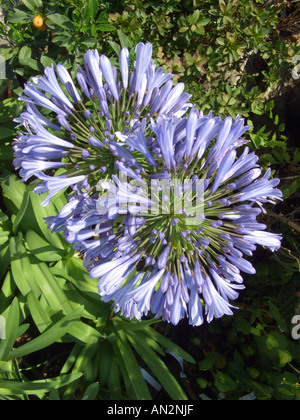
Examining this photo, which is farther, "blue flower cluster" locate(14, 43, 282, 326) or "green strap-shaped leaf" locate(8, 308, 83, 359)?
"green strap-shaped leaf" locate(8, 308, 83, 359)

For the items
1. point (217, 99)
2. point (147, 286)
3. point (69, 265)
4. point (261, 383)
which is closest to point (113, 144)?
point (147, 286)

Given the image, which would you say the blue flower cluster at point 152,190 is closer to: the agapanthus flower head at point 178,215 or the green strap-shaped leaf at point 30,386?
the agapanthus flower head at point 178,215

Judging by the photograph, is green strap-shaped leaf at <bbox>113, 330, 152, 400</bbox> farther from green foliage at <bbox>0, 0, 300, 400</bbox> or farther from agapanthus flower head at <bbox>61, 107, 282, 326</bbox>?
agapanthus flower head at <bbox>61, 107, 282, 326</bbox>

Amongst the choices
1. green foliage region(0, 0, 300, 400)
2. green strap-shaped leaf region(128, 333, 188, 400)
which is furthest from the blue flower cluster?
green strap-shaped leaf region(128, 333, 188, 400)

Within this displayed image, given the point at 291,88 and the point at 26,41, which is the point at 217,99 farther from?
the point at 26,41

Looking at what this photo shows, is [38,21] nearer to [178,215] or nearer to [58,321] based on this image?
[178,215]

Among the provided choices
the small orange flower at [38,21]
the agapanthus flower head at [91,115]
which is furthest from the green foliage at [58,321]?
the small orange flower at [38,21]

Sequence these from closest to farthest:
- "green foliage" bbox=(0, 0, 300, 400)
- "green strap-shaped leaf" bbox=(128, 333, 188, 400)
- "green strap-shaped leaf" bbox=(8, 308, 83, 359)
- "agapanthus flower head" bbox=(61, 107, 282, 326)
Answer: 1. "agapanthus flower head" bbox=(61, 107, 282, 326)
2. "green strap-shaped leaf" bbox=(8, 308, 83, 359)
3. "green foliage" bbox=(0, 0, 300, 400)
4. "green strap-shaped leaf" bbox=(128, 333, 188, 400)
